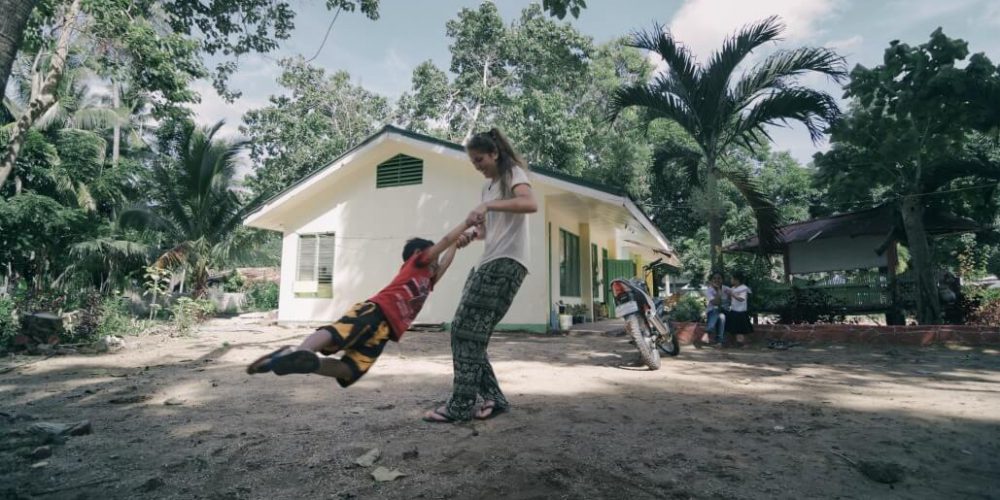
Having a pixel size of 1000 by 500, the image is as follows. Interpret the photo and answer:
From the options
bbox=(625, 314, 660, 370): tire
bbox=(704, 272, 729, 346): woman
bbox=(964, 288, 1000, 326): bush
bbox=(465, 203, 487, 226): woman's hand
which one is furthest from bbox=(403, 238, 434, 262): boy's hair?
bbox=(964, 288, 1000, 326): bush

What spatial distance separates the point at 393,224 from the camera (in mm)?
11891

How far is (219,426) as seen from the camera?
10.4 ft

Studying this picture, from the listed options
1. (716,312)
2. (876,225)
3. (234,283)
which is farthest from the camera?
(234,283)

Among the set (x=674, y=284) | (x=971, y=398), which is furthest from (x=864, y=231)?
(x=674, y=284)

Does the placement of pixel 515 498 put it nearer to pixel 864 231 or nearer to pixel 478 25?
pixel 864 231

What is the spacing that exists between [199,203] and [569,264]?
A: 12.2 meters

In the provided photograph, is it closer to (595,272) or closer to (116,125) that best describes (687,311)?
(595,272)

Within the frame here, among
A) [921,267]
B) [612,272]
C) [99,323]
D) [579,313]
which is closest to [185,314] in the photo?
[99,323]

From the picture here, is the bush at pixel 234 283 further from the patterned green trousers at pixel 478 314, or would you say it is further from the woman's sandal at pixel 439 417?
the patterned green trousers at pixel 478 314

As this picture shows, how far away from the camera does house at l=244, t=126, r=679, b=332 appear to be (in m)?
10.6

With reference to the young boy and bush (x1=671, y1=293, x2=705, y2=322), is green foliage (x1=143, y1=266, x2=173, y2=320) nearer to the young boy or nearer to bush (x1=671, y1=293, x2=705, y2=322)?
the young boy

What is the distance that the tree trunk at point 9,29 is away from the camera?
6.88 feet

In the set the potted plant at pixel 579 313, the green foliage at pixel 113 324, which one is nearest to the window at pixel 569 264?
the potted plant at pixel 579 313

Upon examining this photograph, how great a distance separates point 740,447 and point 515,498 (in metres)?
1.37
